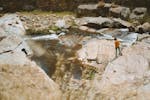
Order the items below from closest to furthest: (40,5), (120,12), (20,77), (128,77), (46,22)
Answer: (20,77) → (128,77) → (120,12) → (46,22) → (40,5)

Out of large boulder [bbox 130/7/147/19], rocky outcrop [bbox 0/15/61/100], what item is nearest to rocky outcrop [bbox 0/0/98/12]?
large boulder [bbox 130/7/147/19]

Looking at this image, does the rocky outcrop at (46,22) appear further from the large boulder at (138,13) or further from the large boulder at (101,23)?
the large boulder at (138,13)

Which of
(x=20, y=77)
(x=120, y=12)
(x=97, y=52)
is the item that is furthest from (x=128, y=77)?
(x=120, y=12)

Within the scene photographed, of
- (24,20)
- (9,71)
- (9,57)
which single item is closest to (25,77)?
(9,71)

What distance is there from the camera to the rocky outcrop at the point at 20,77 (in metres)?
8.60

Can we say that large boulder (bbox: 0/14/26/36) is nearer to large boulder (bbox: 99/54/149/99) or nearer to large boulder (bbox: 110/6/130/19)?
large boulder (bbox: 110/6/130/19)

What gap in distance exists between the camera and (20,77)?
948 centimetres

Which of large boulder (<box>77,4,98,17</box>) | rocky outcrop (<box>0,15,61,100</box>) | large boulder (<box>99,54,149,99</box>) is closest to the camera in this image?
rocky outcrop (<box>0,15,61,100</box>)

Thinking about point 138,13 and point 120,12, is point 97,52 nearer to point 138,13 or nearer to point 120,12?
point 120,12

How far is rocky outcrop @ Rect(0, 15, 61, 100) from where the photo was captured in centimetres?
860

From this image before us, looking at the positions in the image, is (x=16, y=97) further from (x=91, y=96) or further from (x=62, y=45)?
(x=62, y=45)

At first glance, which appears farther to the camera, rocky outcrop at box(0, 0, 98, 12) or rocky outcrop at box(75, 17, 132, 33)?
rocky outcrop at box(0, 0, 98, 12)

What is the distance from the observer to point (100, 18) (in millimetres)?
15242

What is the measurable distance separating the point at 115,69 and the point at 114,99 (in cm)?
198
